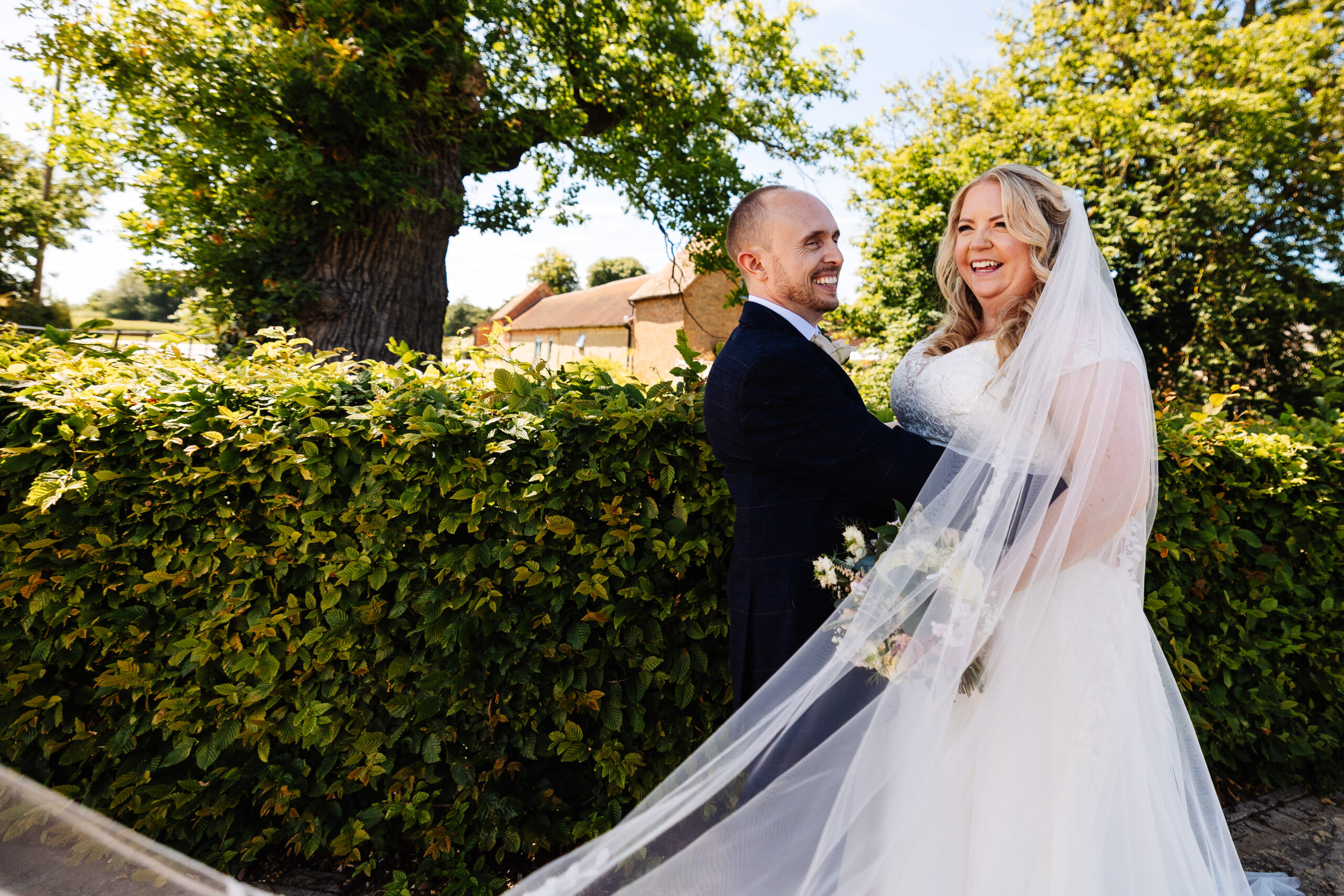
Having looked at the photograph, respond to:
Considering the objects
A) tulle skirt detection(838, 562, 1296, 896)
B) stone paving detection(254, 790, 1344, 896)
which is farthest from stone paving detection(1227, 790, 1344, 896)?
tulle skirt detection(838, 562, 1296, 896)

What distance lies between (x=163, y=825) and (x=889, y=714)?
2.99 m

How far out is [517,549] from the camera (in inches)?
114

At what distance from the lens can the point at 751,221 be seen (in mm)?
2514

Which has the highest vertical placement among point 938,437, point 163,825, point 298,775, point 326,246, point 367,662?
point 326,246

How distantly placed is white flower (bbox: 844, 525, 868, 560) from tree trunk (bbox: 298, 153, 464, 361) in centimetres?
600

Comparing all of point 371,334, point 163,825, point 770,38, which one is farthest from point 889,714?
point 770,38

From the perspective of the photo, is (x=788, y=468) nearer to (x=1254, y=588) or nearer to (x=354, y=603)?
(x=354, y=603)

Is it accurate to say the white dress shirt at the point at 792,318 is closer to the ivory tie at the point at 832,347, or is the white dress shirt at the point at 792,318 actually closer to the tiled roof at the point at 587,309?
→ the ivory tie at the point at 832,347

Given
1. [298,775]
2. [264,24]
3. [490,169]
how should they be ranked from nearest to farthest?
[298,775], [264,24], [490,169]

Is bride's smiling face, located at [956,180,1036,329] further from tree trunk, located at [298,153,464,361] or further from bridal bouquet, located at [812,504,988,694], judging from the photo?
tree trunk, located at [298,153,464,361]

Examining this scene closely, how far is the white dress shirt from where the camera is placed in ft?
7.68

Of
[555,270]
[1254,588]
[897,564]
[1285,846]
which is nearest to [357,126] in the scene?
[897,564]

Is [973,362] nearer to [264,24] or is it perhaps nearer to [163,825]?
[163,825]

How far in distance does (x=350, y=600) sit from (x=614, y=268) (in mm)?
77046
